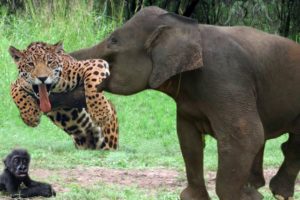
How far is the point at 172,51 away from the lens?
Answer: 4660 mm

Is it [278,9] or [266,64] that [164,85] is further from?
[278,9]

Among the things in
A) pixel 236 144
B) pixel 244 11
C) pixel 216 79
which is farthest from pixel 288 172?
pixel 244 11

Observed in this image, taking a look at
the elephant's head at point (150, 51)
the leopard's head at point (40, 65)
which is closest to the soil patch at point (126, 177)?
the leopard's head at point (40, 65)

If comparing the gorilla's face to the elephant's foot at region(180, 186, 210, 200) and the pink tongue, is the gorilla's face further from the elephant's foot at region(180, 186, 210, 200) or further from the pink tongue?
the pink tongue

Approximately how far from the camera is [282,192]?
5.36 metres

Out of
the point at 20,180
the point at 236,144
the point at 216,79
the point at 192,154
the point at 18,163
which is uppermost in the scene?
the point at 216,79

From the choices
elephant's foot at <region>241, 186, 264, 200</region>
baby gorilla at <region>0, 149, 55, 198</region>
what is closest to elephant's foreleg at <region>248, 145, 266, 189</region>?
elephant's foot at <region>241, 186, 264, 200</region>

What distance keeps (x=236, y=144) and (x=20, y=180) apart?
215 centimetres

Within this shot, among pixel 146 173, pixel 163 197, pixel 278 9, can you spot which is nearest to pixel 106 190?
pixel 163 197

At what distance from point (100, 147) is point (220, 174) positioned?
4.31 m

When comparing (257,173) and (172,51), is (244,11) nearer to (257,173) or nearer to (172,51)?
(257,173)

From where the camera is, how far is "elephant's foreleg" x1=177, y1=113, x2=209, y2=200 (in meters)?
4.97

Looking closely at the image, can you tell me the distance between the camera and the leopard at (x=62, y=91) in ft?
27.3

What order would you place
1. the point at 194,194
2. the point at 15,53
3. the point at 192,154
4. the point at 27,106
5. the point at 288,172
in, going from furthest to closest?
the point at 27,106 → the point at 15,53 → the point at 288,172 → the point at 194,194 → the point at 192,154
